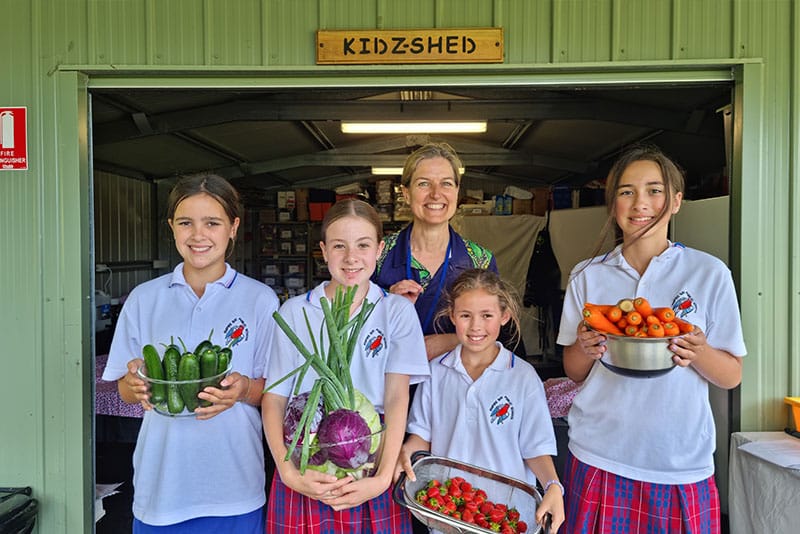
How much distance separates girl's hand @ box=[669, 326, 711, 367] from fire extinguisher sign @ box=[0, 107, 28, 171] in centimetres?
253

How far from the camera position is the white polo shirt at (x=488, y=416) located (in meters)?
1.93

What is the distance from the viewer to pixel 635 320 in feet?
5.55

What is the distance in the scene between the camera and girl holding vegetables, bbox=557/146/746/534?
187 cm

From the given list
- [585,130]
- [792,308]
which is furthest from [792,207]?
[585,130]

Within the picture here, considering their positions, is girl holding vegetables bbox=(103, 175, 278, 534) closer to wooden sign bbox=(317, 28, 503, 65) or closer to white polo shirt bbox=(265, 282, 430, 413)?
white polo shirt bbox=(265, 282, 430, 413)

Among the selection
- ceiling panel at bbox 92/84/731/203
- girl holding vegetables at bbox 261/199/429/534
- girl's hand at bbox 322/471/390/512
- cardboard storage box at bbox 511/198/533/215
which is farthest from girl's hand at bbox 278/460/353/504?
cardboard storage box at bbox 511/198/533/215

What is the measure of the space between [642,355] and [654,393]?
0.96ft

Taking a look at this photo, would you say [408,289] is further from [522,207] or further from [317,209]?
[317,209]

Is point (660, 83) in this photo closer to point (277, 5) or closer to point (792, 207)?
point (792, 207)

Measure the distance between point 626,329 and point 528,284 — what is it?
16.1 ft

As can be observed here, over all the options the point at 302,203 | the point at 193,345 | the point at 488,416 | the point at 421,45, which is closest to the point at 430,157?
the point at 421,45

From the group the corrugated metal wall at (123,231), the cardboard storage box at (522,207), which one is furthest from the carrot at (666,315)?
the corrugated metal wall at (123,231)

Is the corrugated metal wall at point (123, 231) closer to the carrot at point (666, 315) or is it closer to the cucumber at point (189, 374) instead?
the cucumber at point (189, 374)

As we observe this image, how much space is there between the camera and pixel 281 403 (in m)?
1.78
